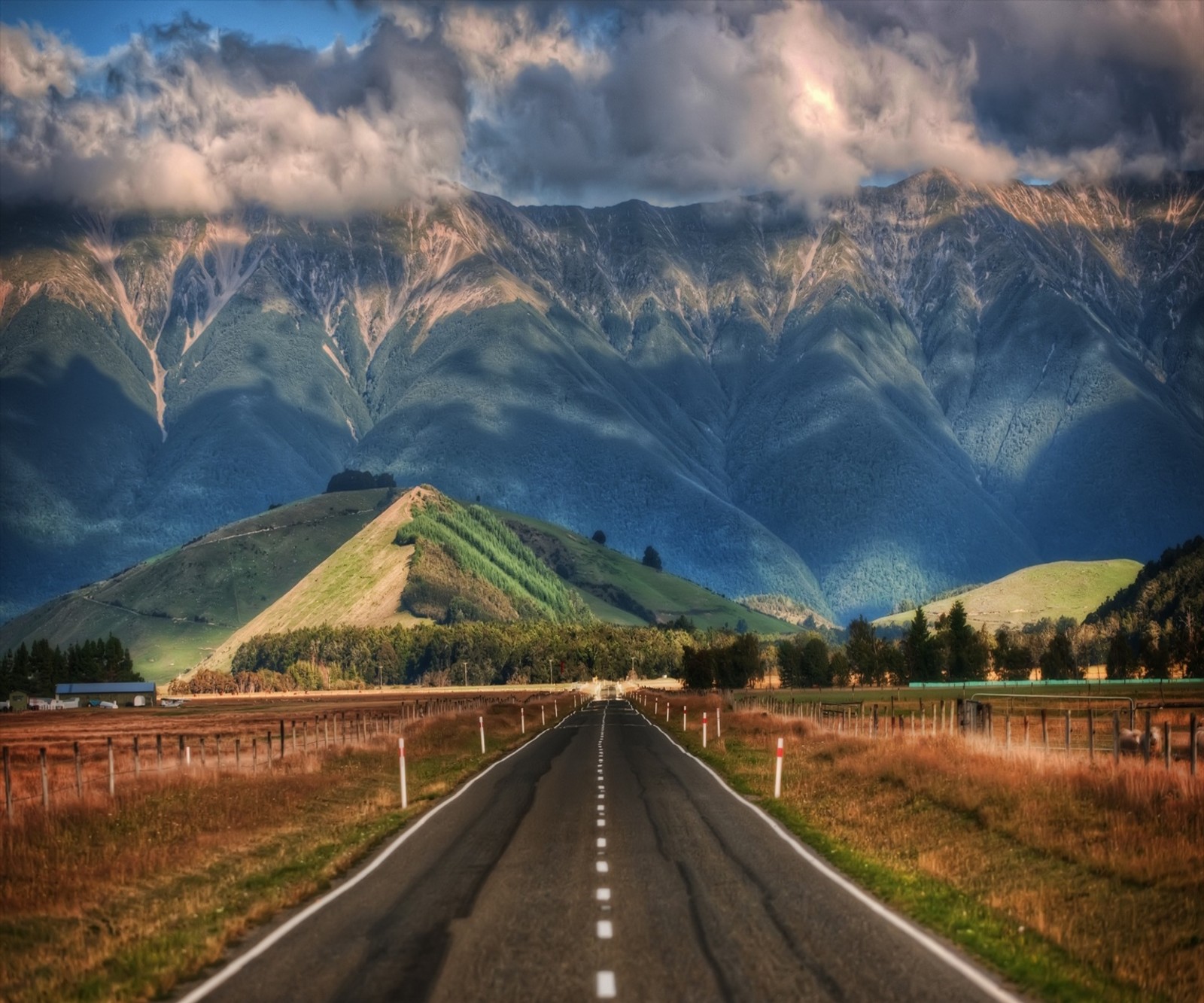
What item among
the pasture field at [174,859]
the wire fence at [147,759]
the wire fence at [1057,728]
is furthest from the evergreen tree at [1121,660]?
the pasture field at [174,859]

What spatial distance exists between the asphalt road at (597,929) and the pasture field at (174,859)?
0.99 metres

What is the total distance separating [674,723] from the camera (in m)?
84.9

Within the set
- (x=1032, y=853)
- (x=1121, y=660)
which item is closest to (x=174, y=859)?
(x=1032, y=853)

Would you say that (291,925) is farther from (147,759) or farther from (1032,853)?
(147,759)

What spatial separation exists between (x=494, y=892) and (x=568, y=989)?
6.33 metres

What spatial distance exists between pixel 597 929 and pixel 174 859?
1027 cm

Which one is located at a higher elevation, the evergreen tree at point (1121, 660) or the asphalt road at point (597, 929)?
the asphalt road at point (597, 929)

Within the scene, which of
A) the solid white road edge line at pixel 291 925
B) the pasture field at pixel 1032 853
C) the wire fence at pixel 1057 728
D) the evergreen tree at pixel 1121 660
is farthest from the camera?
the evergreen tree at pixel 1121 660

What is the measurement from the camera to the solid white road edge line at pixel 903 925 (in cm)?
1527

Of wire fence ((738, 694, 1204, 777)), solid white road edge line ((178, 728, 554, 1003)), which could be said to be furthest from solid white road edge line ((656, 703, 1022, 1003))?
wire fence ((738, 694, 1204, 777))

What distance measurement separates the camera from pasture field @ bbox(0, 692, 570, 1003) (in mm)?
17156

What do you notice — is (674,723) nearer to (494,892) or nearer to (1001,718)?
(1001,718)

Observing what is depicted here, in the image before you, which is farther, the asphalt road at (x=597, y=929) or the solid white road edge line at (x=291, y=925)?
the solid white road edge line at (x=291, y=925)

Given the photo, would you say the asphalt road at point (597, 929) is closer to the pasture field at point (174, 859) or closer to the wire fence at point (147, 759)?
the pasture field at point (174, 859)
